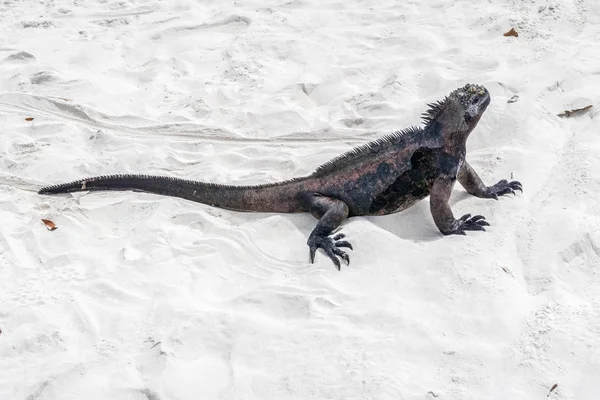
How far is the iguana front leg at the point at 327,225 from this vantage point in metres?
3.60

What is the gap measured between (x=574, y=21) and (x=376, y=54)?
1.77 metres

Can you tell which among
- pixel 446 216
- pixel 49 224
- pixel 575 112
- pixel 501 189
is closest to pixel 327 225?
pixel 446 216

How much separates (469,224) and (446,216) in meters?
0.13

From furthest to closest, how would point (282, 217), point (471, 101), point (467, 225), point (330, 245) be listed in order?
point (282, 217), point (471, 101), point (467, 225), point (330, 245)

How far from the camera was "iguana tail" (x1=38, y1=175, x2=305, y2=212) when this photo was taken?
4.07 metres

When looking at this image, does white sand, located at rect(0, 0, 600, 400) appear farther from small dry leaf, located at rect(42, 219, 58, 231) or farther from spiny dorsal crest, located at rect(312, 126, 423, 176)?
spiny dorsal crest, located at rect(312, 126, 423, 176)

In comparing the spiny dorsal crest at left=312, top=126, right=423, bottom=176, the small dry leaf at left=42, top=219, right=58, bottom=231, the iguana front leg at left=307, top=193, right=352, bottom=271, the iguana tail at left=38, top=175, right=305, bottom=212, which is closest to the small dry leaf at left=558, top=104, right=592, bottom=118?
the spiny dorsal crest at left=312, top=126, right=423, bottom=176

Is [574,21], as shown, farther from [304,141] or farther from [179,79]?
[179,79]

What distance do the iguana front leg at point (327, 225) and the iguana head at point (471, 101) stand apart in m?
0.89

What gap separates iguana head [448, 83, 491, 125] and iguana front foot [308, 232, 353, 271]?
3.39ft

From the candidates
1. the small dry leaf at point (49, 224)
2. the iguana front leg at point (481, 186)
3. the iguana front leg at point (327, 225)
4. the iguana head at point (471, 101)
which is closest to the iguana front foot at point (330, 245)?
the iguana front leg at point (327, 225)

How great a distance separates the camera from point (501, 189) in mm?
4070

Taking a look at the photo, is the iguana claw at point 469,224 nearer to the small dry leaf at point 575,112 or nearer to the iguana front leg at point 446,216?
the iguana front leg at point 446,216

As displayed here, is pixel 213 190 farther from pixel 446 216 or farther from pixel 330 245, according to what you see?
pixel 446 216
